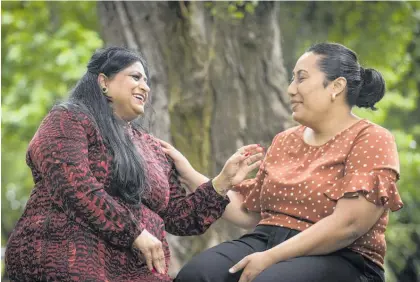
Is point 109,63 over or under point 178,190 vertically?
over

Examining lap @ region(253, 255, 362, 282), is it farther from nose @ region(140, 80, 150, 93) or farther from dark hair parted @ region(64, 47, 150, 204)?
nose @ region(140, 80, 150, 93)

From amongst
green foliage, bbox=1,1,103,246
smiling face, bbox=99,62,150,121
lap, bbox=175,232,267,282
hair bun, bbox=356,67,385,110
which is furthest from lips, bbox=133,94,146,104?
green foliage, bbox=1,1,103,246

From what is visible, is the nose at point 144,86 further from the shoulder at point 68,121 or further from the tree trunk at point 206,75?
the tree trunk at point 206,75

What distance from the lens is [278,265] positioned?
3.51m

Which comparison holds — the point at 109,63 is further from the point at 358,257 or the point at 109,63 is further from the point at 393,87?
the point at 393,87

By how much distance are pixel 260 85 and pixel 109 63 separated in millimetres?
3066

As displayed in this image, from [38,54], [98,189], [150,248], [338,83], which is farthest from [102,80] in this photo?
[38,54]

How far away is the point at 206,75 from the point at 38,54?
6537mm

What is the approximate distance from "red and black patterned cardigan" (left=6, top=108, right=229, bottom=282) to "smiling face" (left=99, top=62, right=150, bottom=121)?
10.2 inches

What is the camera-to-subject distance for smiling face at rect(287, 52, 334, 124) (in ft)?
12.5

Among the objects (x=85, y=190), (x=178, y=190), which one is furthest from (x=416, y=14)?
(x=85, y=190)

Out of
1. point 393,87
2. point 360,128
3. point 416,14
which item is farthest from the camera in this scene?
point 393,87

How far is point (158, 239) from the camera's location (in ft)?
12.5

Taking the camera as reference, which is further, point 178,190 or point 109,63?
point 178,190
